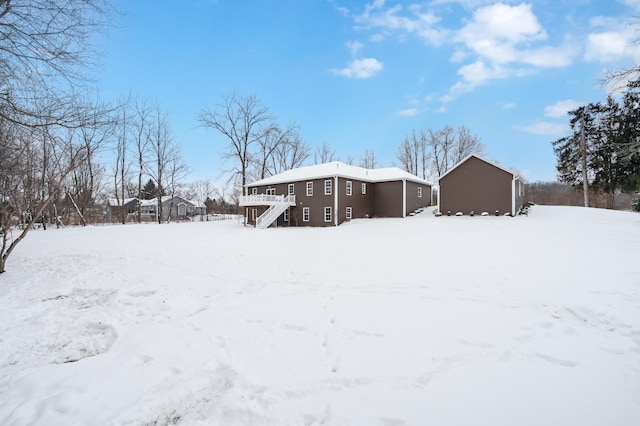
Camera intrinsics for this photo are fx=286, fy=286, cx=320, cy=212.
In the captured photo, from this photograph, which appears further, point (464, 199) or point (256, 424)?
point (464, 199)

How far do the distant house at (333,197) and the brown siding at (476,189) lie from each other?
3.33m

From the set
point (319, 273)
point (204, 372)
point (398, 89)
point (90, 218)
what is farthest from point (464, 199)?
point (90, 218)

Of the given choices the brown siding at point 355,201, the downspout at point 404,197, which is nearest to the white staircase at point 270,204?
the brown siding at point 355,201

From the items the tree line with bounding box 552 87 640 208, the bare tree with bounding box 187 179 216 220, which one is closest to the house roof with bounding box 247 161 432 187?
the tree line with bounding box 552 87 640 208

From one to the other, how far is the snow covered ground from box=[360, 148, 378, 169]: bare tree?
3678 cm

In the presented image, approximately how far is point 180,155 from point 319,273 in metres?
31.2

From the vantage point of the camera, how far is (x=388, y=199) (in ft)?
80.2

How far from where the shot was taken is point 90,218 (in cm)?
3344

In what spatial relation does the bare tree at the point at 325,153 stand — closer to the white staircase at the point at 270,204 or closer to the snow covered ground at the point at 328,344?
the white staircase at the point at 270,204

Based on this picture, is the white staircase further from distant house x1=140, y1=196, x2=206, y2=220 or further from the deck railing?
distant house x1=140, y1=196, x2=206, y2=220

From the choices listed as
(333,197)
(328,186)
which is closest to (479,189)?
(333,197)

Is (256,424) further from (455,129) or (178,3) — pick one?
(455,129)

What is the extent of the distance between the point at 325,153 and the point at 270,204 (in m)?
21.5

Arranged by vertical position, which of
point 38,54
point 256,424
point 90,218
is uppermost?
point 38,54
